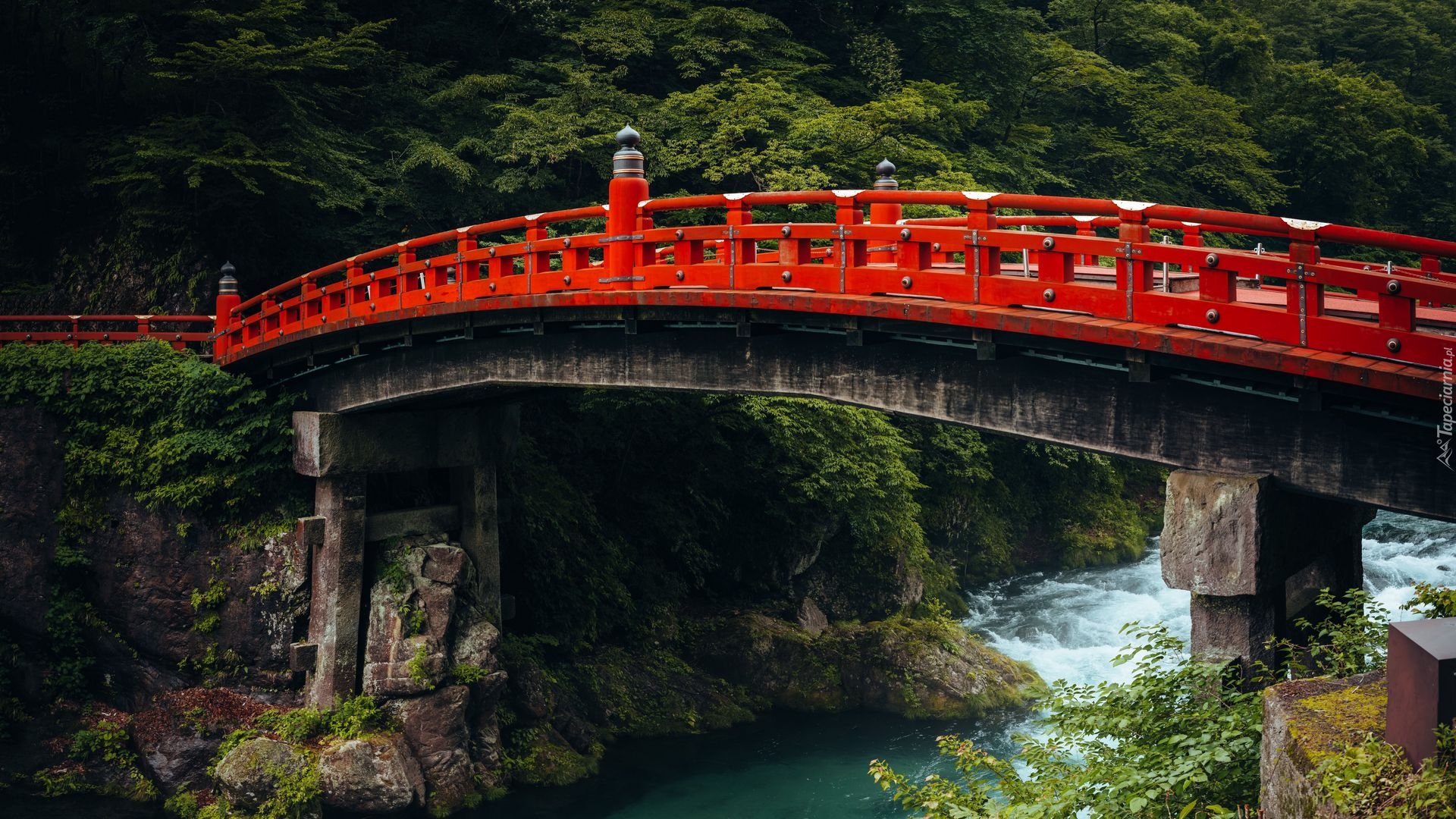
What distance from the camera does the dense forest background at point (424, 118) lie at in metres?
22.8

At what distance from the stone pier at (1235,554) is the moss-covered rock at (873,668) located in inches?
480

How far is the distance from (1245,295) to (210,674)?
47.9 ft

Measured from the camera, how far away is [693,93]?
25703 millimetres

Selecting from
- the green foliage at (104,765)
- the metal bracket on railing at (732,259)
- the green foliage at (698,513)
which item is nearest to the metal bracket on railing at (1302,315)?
the metal bracket on railing at (732,259)

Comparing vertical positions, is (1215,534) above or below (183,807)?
above

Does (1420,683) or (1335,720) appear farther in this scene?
(1335,720)

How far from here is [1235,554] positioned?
9242 mm

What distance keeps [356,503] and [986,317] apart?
36.6ft

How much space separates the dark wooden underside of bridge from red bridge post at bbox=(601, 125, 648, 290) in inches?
17.6

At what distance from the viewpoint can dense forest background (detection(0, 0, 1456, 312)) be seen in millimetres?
22844

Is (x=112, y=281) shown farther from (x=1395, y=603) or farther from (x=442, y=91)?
(x=1395, y=603)

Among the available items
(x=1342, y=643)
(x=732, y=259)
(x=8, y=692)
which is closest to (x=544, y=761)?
(x=8, y=692)

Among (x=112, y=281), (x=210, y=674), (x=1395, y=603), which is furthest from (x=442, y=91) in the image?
(x=1395, y=603)

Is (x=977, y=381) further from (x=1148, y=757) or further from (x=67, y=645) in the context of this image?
(x=67, y=645)
